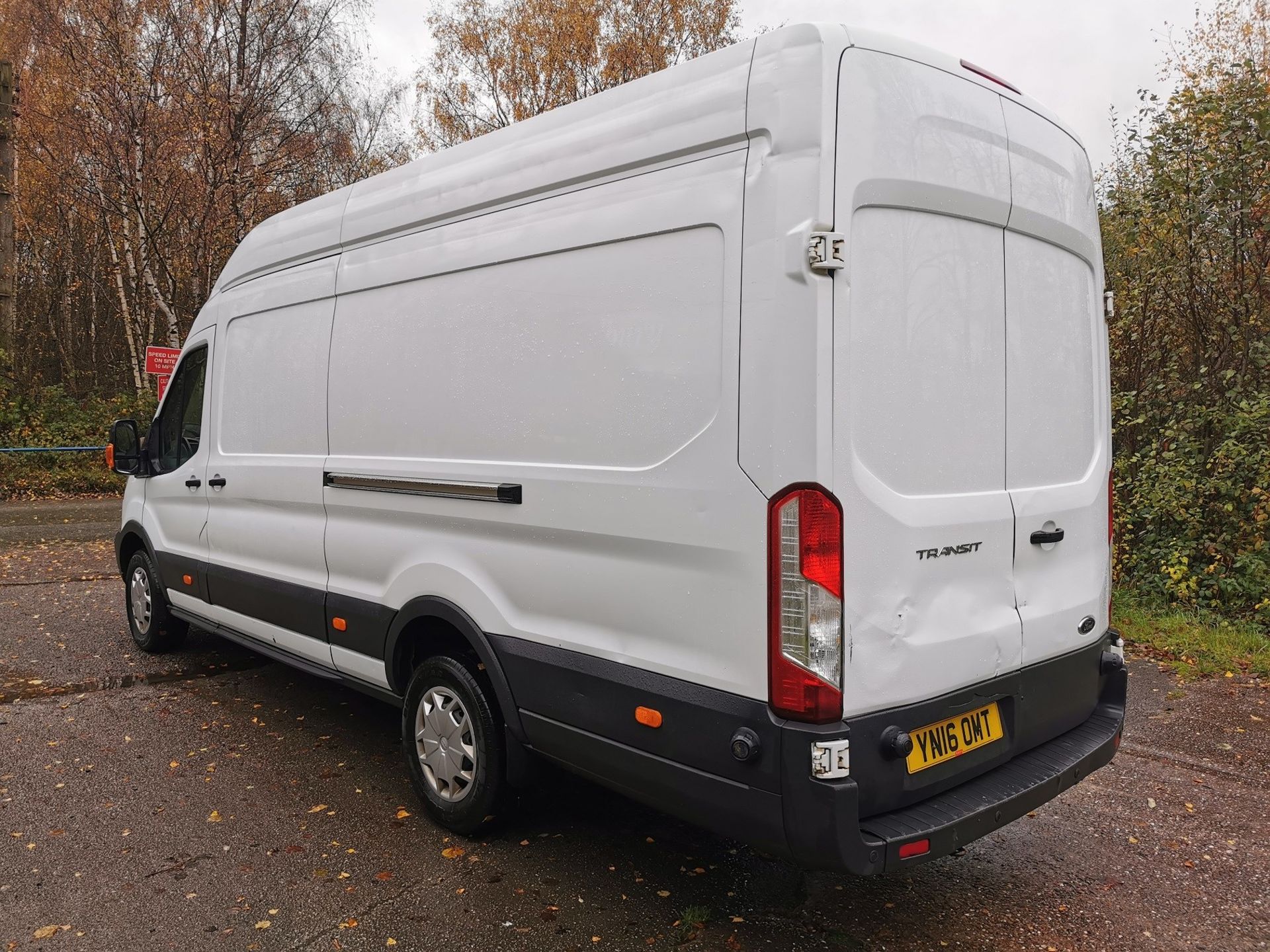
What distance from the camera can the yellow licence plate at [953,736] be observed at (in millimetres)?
2666

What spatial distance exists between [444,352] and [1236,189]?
6.97m

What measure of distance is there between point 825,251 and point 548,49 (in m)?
22.9

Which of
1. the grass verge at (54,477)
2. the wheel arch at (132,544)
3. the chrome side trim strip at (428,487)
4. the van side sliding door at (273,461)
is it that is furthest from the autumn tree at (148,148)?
the chrome side trim strip at (428,487)

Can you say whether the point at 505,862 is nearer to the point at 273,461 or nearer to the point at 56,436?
the point at 273,461

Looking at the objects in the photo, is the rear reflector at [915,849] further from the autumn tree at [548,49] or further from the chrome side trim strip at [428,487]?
the autumn tree at [548,49]

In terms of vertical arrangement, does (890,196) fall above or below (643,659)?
above

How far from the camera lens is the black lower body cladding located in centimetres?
246

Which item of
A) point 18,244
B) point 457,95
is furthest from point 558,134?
point 18,244

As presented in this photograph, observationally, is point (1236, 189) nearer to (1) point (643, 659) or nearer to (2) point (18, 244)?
(1) point (643, 659)

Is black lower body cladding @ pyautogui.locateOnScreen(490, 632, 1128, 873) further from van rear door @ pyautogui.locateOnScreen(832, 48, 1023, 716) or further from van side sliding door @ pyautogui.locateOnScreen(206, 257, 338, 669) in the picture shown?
van side sliding door @ pyautogui.locateOnScreen(206, 257, 338, 669)

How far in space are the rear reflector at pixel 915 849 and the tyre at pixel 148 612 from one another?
16.7 ft

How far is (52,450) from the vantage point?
1622 centimetres

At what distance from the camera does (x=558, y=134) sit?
326 cm

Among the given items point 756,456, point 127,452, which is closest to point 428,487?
point 756,456
